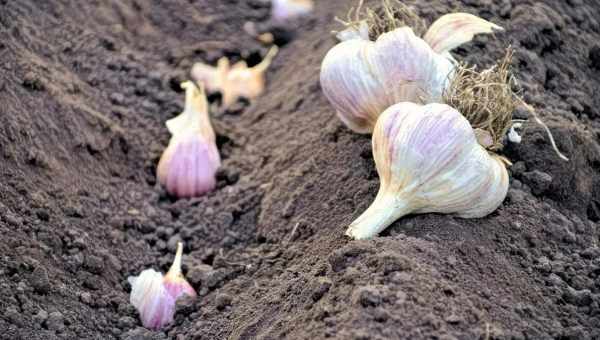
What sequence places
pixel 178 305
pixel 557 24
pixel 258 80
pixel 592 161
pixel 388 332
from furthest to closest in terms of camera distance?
1. pixel 258 80
2. pixel 557 24
3. pixel 592 161
4. pixel 178 305
5. pixel 388 332

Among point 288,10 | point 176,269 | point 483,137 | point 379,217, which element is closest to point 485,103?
point 483,137

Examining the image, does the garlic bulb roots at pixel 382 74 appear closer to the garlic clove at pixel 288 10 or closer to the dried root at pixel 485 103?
the dried root at pixel 485 103

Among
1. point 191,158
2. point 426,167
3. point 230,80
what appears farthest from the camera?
point 230,80

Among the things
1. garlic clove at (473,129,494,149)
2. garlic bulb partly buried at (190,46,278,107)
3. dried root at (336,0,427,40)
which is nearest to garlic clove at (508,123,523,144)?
garlic clove at (473,129,494,149)

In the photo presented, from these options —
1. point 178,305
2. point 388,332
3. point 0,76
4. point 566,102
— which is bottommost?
point 566,102

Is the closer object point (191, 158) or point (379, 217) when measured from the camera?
point (379, 217)

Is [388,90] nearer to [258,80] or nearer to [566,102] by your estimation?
[566,102]

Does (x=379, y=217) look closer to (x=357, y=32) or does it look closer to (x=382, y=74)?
(x=382, y=74)

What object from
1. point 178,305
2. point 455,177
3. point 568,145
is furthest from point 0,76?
point 568,145
